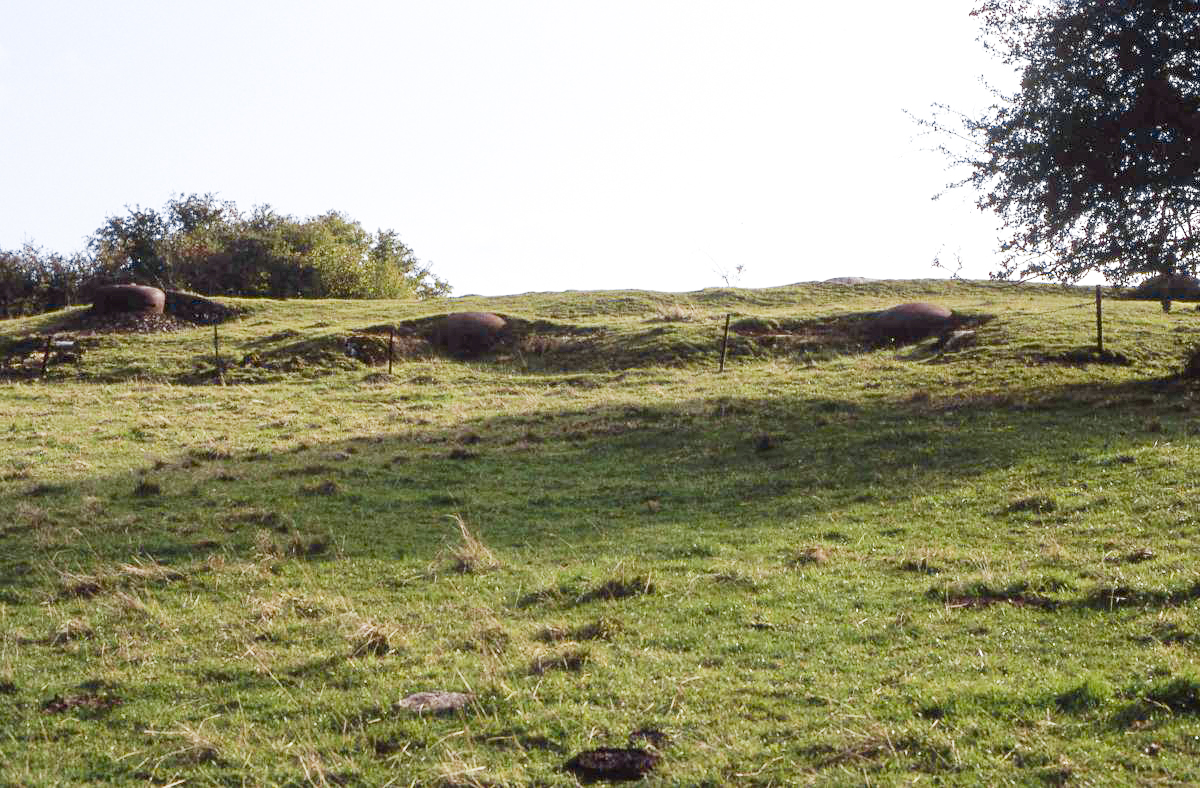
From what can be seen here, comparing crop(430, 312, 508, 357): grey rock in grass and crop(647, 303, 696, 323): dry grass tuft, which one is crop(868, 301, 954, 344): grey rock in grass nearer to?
crop(647, 303, 696, 323): dry grass tuft

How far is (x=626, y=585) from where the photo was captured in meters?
10.3

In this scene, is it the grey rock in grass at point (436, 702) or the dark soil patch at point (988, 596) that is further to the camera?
the dark soil patch at point (988, 596)

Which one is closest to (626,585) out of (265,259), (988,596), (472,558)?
(472,558)

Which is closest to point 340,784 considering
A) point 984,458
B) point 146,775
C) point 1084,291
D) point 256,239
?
point 146,775

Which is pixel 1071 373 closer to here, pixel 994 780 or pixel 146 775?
pixel 994 780

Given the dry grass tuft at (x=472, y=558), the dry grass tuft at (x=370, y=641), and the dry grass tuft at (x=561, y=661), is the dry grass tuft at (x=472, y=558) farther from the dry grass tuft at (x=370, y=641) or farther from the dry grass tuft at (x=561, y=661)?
the dry grass tuft at (x=561, y=661)

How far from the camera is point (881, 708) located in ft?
22.4

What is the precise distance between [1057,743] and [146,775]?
5260 mm

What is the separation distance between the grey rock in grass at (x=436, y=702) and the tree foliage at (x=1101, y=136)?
19.1 metres

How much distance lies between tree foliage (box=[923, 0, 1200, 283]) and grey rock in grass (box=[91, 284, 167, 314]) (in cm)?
3117

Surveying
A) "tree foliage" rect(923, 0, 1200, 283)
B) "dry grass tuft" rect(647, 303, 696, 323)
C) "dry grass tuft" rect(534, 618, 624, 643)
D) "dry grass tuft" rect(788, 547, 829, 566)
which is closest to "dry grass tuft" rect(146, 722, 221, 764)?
"dry grass tuft" rect(534, 618, 624, 643)

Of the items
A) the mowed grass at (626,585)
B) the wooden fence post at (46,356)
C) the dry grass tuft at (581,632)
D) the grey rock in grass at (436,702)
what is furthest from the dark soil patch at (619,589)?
the wooden fence post at (46,356)

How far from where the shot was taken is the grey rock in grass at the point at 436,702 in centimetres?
723

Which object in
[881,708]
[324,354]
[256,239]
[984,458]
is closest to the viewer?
[881,708]
